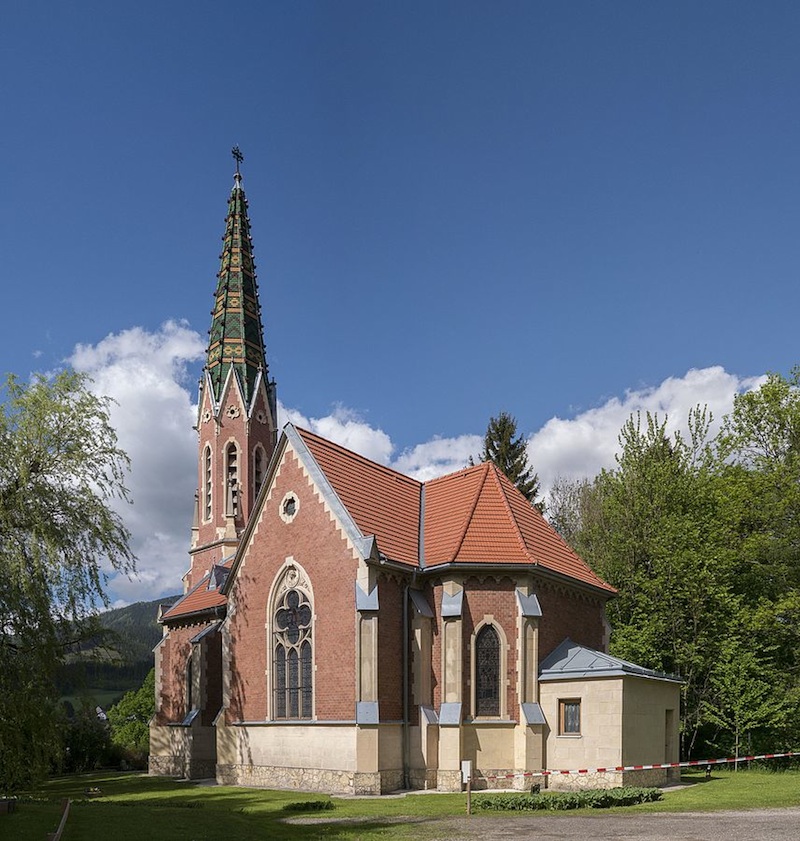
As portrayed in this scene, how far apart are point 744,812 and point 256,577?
17.0 m

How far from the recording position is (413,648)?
85.4ft

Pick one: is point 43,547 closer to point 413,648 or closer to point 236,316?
point 413,648

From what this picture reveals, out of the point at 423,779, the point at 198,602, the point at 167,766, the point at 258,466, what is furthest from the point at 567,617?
the point at 258,466

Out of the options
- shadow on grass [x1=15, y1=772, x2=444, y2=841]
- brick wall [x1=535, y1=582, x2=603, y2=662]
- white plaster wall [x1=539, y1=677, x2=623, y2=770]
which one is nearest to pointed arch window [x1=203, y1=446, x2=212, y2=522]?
shadow on grass [x1=15, y1=772, x2=444, y2=841]

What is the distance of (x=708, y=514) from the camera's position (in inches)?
1420

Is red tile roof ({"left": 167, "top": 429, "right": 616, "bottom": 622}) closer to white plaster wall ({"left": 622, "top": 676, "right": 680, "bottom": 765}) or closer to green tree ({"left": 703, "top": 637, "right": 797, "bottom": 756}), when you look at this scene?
white plaster wall ({"left": 622, "top": 676, "right": 680, "bottom": 765})

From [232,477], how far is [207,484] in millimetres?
1790

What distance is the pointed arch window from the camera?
44.8 meters

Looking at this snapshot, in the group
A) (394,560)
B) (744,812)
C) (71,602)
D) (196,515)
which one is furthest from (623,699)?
(196,515)

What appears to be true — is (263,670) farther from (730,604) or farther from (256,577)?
(730,604)

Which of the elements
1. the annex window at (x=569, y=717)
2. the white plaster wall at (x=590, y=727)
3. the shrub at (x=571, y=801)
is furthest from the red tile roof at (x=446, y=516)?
the shrub at (x=571, y=801)

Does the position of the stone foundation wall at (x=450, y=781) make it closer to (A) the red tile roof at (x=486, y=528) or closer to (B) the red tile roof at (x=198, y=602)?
(A) the red tile roof at (x=486, y=528)

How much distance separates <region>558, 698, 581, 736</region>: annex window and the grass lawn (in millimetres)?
3163

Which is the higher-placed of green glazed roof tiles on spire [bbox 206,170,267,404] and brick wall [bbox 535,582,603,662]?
green glazed roof tiles on spire [bbox 206,170,267,404]
